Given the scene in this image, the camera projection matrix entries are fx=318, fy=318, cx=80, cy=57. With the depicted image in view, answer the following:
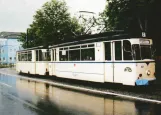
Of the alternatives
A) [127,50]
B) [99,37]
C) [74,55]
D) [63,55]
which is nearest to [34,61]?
[63,55]

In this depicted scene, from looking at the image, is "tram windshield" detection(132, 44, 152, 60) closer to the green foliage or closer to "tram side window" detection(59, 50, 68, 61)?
the green foliage

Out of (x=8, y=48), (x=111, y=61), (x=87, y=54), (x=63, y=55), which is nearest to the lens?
(x=111, y=61)

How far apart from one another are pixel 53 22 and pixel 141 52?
1434 inches

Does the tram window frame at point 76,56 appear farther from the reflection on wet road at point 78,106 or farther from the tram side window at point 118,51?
the reflection on wet road at point 78,106

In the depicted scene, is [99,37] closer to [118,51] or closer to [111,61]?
[111,61]

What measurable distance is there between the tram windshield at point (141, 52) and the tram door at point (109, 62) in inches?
66.1

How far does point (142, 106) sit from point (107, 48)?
262 inches

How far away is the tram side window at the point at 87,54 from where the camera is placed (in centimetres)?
1921

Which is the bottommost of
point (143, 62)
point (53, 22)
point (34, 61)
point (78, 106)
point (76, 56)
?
point (78, 106)

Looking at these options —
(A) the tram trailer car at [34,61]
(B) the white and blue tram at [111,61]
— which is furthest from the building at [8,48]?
(B) the white and blue tram at [111,61]

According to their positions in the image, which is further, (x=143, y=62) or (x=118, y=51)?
(x=118, y=51)

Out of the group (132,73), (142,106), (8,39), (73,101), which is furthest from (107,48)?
(8,39)

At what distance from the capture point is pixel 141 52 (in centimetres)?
1611

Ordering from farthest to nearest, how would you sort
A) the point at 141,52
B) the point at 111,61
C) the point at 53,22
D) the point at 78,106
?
the point at 53,22, the point at 111,61, the point at 141,52, the point at 78,106
